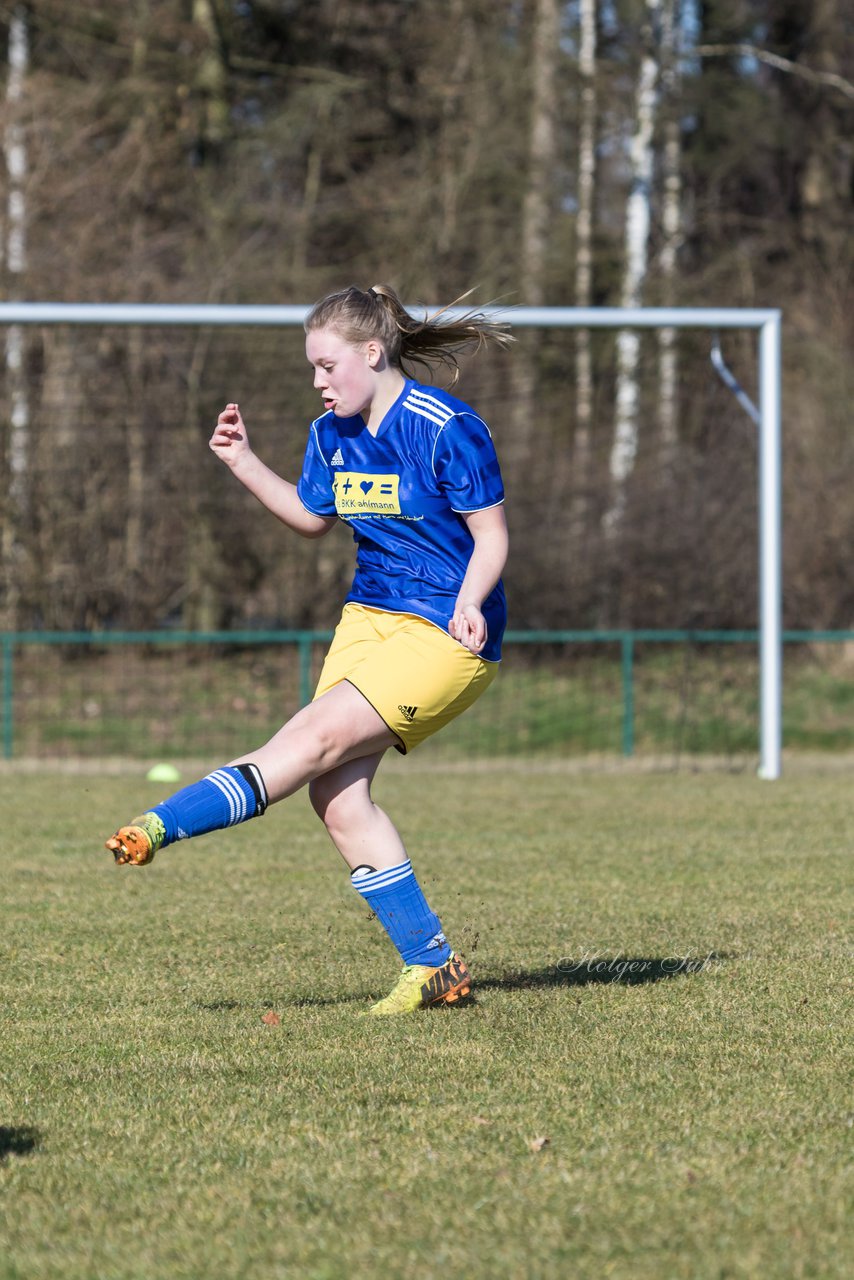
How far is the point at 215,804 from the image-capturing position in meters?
4.11

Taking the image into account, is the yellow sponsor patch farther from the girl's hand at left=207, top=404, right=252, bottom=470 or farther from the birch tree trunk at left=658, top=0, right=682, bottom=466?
the birch tree trunk at left=658, top=0, right=682, bottom=466

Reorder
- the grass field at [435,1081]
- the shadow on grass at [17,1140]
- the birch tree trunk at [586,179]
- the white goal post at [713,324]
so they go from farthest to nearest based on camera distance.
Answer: the birch tree trunk at [586,179] < the white goal post at [713,324] < the shadow on grass at [17,1140] < the grass field at [435,1081]

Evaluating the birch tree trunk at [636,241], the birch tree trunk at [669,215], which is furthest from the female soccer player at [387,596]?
the birch tree trunk at [636,241]

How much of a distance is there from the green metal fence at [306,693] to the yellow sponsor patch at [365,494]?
32.2 ft

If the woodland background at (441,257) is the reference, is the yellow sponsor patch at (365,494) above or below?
below

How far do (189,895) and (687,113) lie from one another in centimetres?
1854

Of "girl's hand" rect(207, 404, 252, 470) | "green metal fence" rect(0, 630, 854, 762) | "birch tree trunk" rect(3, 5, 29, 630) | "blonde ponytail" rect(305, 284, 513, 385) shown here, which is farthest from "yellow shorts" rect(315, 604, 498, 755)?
"birch tree trunk" rect(3, 5, 29, 630)

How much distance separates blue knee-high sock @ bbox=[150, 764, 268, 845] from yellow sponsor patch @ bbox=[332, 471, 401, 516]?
28.5 inches

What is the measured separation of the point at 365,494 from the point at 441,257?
53.5 ft

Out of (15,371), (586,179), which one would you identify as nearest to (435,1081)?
(15,371)

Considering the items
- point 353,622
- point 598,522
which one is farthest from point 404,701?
point 598,522

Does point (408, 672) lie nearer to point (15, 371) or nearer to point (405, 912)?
point (405, 912)

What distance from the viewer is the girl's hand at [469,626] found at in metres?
4.07

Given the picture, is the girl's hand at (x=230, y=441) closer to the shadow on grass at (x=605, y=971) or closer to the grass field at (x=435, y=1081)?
the grass field at (x=435, y=1081)
